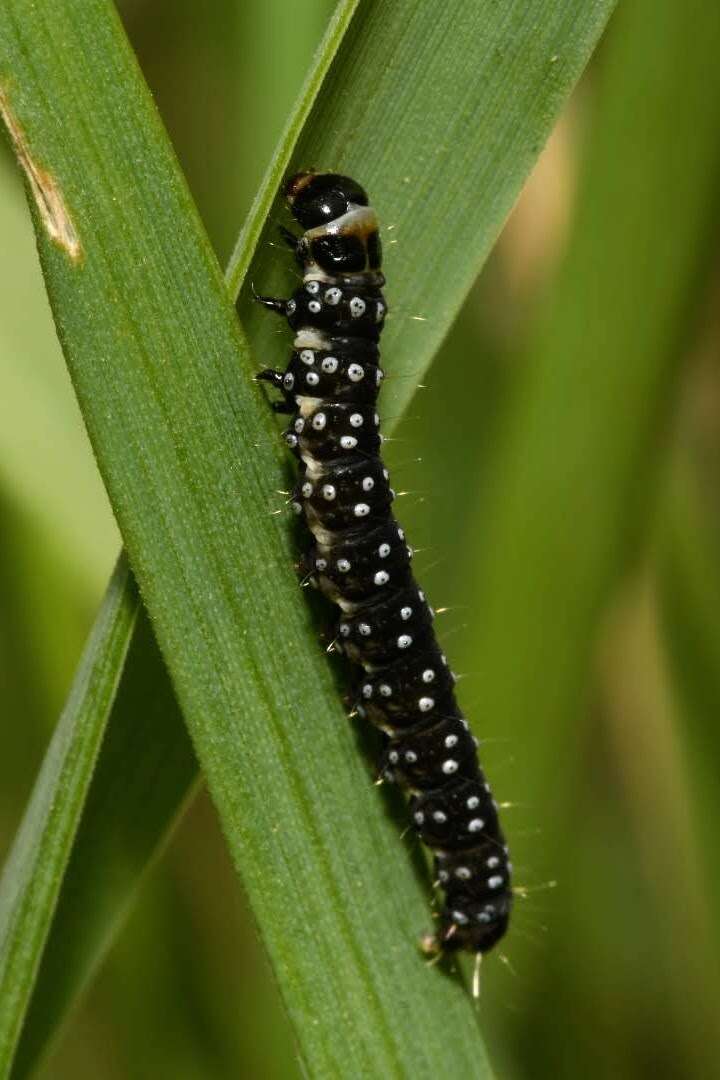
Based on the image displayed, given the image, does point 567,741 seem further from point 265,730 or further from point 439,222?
point 439,222

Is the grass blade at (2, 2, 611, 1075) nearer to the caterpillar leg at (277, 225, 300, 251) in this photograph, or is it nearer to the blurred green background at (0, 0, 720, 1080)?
the caterpillar leg at (277, 225, 300, 251)

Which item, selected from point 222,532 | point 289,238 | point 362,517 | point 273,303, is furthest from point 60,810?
point 289,238

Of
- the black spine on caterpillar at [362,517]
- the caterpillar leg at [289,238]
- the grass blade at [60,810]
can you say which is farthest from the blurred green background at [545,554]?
the grass blade at [60,810]

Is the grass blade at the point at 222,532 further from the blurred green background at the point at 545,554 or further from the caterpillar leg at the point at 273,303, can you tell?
the blurred green background at the point at 545,554

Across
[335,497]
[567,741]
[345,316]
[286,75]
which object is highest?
[286,75]

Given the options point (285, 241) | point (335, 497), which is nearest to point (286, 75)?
point (285, 241)

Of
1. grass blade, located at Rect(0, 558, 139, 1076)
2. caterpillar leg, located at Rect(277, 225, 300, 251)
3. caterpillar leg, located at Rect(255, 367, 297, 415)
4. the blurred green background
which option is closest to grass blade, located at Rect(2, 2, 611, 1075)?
grass blade, located at Rect(0, 558, 139, 1076)
